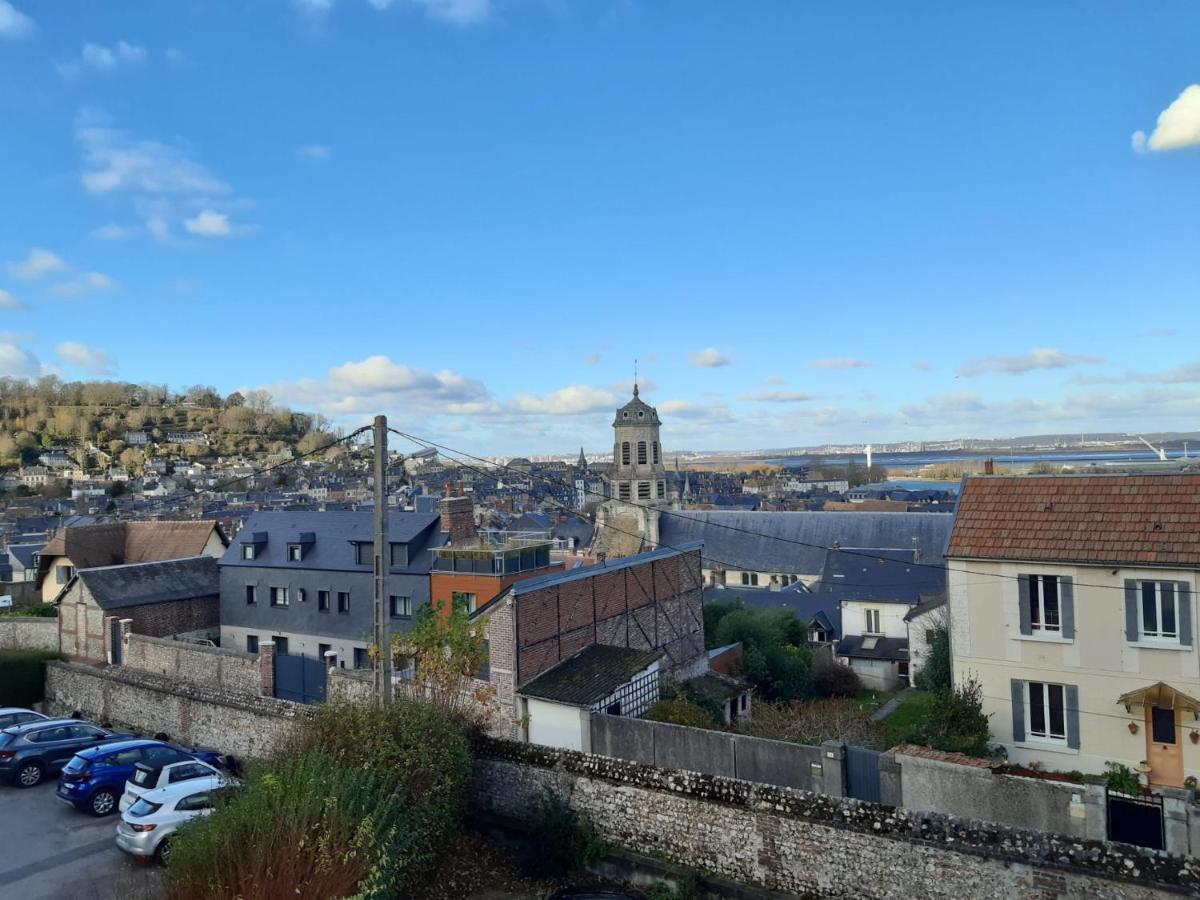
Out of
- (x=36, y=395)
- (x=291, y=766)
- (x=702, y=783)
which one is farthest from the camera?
(x=36, y=395)

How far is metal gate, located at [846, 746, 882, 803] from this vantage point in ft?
37.0

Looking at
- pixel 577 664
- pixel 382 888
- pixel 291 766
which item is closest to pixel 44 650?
pixel 577 664

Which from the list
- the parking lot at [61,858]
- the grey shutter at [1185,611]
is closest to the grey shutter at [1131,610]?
the grey shutter at [1185,611]

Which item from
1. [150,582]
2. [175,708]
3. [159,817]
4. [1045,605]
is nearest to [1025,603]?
[1045,605]

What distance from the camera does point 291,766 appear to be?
31.4ft

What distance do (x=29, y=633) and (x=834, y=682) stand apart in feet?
95.5

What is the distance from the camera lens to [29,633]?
26.3m

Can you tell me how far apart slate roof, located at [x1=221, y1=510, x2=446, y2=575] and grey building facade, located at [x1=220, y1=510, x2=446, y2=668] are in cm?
3

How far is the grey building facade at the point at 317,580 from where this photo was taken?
83.2ft

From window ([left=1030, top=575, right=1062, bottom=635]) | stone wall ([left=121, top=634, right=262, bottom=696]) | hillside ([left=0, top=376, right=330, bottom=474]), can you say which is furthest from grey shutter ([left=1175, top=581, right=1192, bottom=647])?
hillside ([left=0, top=376, right=330, bottom=474])

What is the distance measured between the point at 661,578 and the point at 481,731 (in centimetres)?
1065

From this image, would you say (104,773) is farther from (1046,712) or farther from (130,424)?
(130,424)

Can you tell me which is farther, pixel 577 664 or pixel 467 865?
pixel 577 664

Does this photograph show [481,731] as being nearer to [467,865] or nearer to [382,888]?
[467,865]
